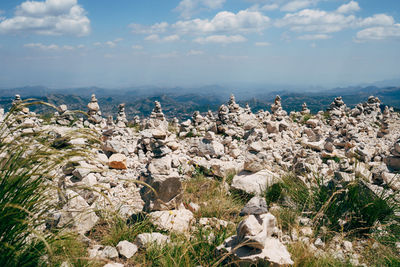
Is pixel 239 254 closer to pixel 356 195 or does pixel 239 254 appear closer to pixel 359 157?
pixel 356 195

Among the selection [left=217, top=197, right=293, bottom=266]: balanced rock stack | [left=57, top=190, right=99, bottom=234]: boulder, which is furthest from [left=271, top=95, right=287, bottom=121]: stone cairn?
[left=57, top=190, right=99, bottom=234]: boulder

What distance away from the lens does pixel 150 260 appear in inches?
155

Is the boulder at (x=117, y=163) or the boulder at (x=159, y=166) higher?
the boulder at (x=159, y=166)

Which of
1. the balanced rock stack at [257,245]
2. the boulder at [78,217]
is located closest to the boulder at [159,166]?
the boulder at [78,217]

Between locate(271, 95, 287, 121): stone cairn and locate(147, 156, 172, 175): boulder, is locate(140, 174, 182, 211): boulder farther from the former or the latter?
locate(271, 95, 287, 121): stone cairn

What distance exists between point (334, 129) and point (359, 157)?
8.13 m

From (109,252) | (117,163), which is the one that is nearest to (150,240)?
(109,252)

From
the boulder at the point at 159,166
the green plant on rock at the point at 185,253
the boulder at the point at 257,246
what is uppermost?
the boulder at the point at 159,166

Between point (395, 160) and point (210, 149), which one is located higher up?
point (210, 149)

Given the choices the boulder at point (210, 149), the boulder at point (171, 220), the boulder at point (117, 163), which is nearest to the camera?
the boulder at point (171, 220)

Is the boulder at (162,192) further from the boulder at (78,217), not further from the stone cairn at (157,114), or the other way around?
the stone cairn at (157,114)

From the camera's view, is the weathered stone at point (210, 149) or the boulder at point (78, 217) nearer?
the boulder at point (78, 217)

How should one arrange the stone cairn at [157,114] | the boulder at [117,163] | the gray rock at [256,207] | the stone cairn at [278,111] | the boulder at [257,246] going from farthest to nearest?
the stone cairn at [157,114]
the stone cairn at [278,111]
the boulder at [117,163]
the gray rock at [256,207]
the boulder at [257,246]

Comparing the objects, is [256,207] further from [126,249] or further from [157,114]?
[157,114]
